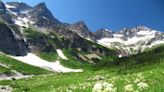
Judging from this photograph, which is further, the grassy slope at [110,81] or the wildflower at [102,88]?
the grassy slope at [110,81]

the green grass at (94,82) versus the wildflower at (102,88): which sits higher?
the green grass at (94,82)

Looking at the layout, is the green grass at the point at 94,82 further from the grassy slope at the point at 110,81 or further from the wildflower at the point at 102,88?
the wildflower at the point at 102,88

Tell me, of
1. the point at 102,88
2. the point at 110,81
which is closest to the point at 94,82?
the point at 110,81

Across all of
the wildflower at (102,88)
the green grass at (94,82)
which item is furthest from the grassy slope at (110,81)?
the wildflower at (102,88)

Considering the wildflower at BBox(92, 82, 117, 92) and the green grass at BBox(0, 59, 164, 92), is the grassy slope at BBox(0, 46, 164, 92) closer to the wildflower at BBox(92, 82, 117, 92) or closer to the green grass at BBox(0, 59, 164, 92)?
the green grass at BBox(0, 59, 164, 92)

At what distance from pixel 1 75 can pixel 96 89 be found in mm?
177293

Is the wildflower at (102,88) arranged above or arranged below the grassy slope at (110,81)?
below

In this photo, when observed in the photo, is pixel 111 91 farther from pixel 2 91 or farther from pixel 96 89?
pixel 2 91

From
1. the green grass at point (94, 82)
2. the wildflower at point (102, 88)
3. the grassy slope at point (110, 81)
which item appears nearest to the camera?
the wildflower at point (102, 88)

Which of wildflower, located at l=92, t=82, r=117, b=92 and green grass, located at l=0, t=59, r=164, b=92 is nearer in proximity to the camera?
wildflower, located at l=92, t=82, r=117, b=92

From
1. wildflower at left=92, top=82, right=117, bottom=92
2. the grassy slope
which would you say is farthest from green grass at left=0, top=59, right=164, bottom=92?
wildflower at left=92, top=82, right=117, bottom=92

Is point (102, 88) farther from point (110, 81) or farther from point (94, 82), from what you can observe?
point (94, 82)

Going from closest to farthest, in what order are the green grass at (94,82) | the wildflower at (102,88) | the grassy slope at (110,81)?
1. the wildflower at (102,88)
2. the green grass at (94,82)
3. the grassy slope at (110,81)

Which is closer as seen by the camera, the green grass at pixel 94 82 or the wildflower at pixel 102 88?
the wildflower at pixel 102 88
